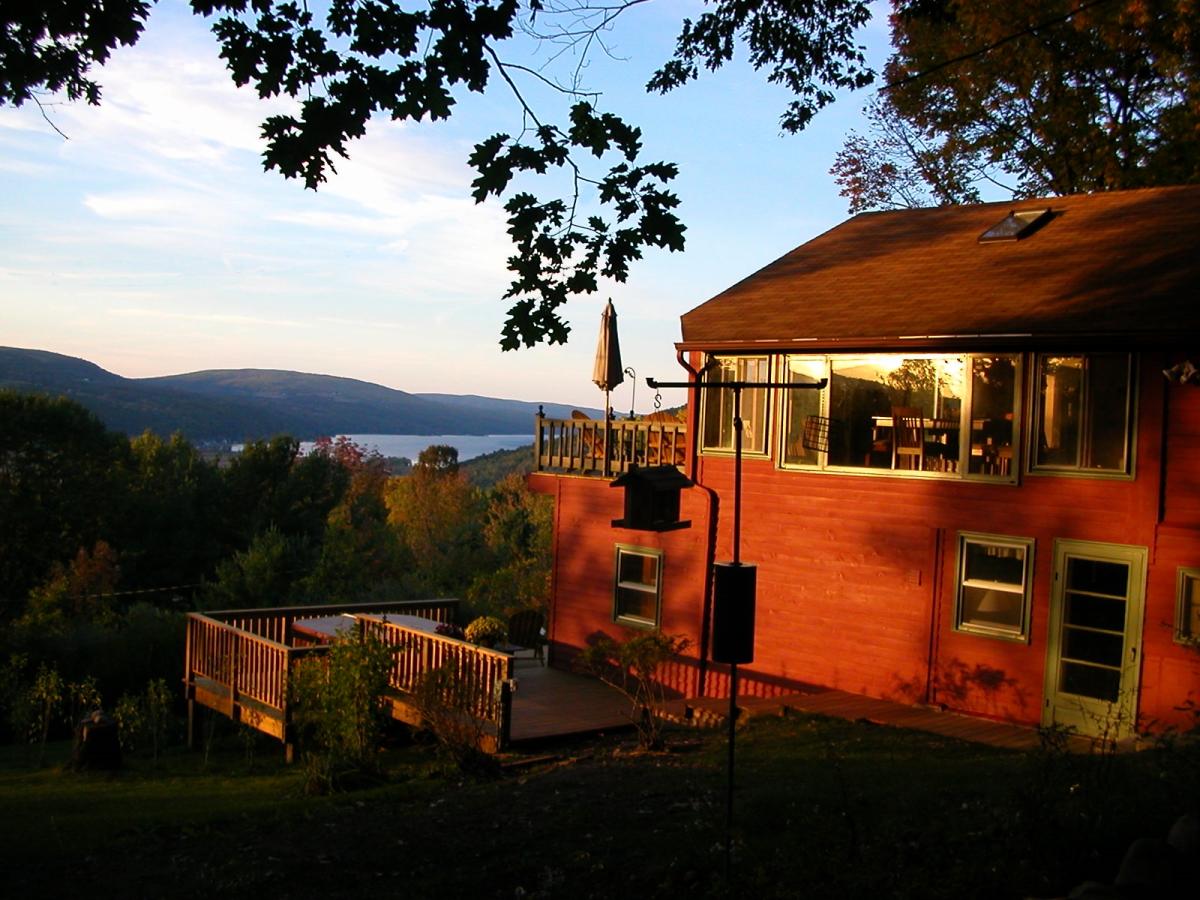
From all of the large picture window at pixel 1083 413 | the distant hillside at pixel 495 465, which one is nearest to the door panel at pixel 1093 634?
the large picture window at pixel 1083 413

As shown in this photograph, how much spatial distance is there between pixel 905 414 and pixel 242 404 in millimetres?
113048

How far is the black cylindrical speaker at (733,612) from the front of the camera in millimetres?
6930

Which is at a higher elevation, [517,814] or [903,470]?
[903,470]

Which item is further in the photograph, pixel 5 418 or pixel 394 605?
pixel 5 418

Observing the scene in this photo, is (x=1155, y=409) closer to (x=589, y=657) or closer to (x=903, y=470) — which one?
(x=903, y=470)

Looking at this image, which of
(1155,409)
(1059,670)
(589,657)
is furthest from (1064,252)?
(589,657)

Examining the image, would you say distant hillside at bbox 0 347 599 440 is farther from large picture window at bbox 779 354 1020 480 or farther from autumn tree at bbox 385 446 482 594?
large picture window at bbox 779 354 1020 480

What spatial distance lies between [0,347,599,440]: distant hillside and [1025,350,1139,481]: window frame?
2120 centimetres

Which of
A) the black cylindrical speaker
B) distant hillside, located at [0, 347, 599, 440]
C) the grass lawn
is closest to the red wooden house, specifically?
the grass lawn

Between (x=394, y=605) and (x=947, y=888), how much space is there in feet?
40.9

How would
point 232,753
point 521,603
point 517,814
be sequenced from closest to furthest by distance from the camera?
point 517,814, point 232,753, point 521,603

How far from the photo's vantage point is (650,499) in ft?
35.8

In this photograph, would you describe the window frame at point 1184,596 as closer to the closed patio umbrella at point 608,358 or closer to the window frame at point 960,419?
the window frame at point 960,419

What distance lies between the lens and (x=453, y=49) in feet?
21.4
